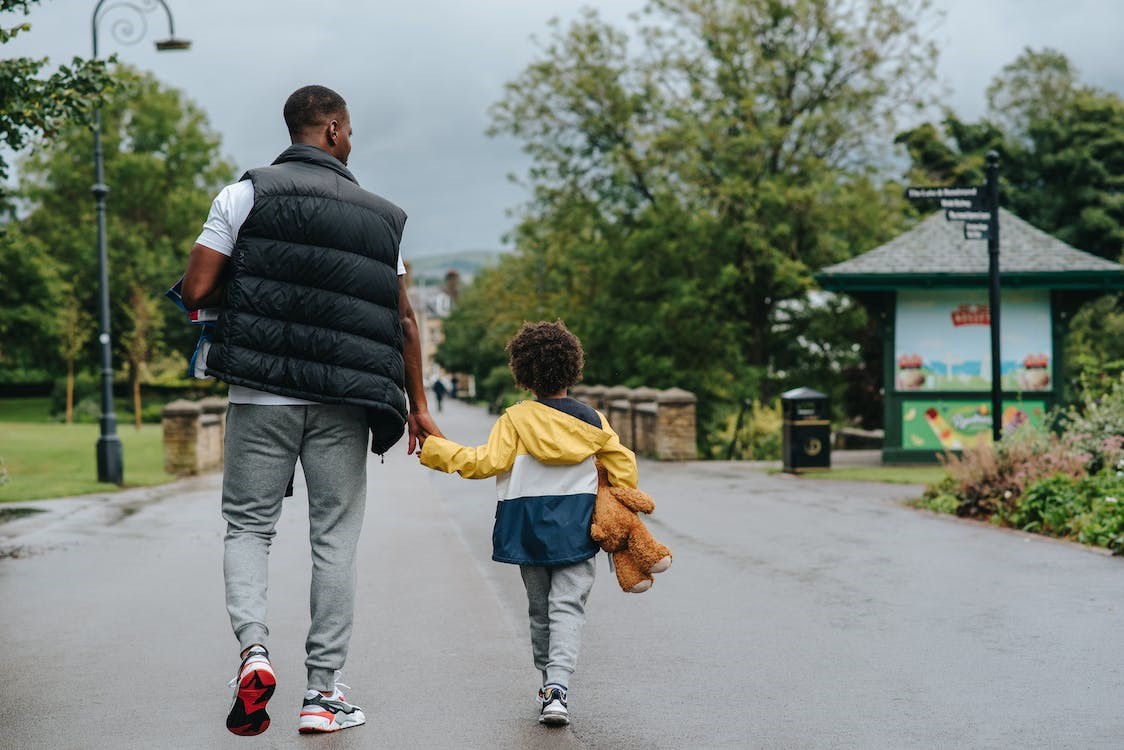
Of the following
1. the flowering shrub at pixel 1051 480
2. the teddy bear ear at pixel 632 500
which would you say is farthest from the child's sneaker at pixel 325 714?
the flowering shrub at pixel 1051 480

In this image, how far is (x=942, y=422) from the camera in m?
19.6

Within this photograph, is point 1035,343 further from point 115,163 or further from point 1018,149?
point 115,163

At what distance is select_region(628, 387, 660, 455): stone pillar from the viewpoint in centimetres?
2339

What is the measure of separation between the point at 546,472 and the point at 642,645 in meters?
1.72

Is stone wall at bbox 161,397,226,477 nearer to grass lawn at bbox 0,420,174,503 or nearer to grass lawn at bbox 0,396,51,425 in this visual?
grass lawn at bbox 0,420,174,503

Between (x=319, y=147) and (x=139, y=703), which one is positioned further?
(x=139, y=703)

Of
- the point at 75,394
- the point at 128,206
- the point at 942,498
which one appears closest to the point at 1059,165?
the point at 942,498

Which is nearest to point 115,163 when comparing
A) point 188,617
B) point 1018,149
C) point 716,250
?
point 716,250

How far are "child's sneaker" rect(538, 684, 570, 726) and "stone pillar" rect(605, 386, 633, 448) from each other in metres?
20.8

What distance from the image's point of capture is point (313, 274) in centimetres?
416

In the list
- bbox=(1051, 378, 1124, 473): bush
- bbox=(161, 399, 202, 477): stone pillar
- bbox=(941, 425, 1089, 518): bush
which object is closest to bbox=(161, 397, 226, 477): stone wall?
bbox=(161, 399, 202, 477): stone pillar

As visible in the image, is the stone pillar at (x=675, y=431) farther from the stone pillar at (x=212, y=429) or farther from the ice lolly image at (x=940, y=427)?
the stone pillar at (x=212, y=429)

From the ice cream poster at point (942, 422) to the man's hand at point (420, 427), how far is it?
52.7 feet

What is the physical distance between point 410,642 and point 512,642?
498 mm
